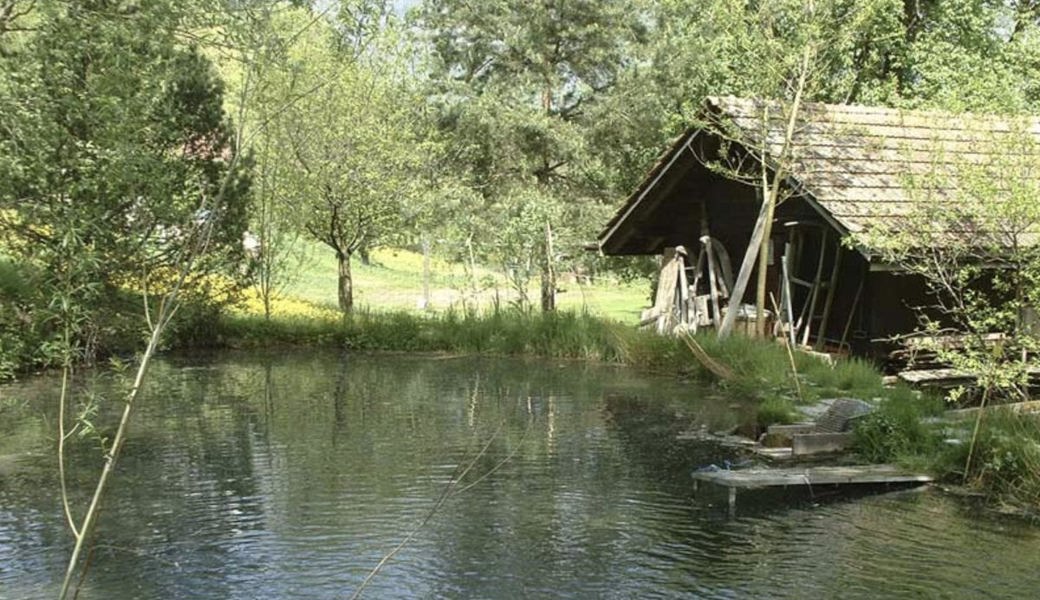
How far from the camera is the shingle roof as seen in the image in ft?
41.4

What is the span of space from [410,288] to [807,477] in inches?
1074

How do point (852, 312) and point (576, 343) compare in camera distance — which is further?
point (576, 343)

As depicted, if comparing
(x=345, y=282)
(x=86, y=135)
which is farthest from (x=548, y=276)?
(x=86, y=135)

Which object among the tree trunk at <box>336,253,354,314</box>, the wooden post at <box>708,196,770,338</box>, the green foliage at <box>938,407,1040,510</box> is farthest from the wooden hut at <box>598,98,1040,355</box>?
the tree trunk at <box>336,253,354,314</box>

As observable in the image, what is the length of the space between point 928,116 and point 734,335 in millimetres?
4734

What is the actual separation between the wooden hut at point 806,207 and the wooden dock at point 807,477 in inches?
148

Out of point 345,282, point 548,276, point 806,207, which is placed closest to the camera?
point 806,207

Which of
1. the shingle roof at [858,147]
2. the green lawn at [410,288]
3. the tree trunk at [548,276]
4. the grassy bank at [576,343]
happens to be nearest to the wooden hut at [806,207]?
the shingle roof at [858,147]

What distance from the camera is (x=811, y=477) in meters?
8.42

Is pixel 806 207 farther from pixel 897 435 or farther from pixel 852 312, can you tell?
pixel 897 435

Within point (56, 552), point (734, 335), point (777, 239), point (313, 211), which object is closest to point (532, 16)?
point (313, 211)

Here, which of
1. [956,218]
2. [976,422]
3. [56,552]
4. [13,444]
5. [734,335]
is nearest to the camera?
[56,552]

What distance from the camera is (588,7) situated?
2386 centimetres

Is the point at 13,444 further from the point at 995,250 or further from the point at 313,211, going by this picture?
the point at 313,211
